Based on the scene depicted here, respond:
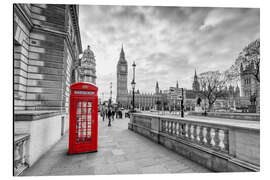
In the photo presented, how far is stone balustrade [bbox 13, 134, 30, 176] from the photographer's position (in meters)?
3.31

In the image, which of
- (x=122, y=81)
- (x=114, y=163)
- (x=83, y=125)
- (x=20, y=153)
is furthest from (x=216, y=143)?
(x=122, y=81)

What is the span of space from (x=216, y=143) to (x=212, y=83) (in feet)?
95.1

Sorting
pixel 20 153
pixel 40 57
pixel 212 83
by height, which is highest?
pixel 212 83

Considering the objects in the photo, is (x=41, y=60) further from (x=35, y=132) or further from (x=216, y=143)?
(x=216, y=143)

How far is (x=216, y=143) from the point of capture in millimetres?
3439

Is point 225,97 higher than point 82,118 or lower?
lower

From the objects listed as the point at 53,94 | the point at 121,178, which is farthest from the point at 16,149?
the point at 53,94

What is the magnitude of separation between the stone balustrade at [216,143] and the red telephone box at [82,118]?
287cm

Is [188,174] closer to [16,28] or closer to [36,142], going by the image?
[36,142]

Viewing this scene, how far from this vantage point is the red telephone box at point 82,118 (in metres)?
4.80

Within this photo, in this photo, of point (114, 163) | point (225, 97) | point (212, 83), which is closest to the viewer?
point (114, 163)

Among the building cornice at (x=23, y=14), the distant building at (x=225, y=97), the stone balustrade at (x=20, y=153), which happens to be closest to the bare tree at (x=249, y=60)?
the distant building at (x=225, y=97)

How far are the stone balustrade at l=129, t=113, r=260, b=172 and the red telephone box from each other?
287cm

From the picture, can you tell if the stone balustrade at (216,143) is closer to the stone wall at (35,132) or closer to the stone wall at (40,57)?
the stone wall at (35,132)
